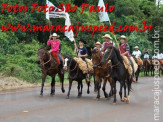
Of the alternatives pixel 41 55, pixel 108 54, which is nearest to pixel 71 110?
pixel 108 54

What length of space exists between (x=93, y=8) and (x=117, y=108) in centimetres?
2462

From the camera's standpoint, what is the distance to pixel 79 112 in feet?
34.0

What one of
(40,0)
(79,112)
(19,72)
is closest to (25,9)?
(40,0)

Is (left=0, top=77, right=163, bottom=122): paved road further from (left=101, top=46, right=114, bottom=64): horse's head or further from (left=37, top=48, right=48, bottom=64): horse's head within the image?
(left=101, top=46, right=114, bottom=64): horse's head

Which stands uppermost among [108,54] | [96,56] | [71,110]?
[108,54]

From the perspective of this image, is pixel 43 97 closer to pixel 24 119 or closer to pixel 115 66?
pixel 115 66

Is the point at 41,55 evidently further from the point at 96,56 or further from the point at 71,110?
the point at 71,110

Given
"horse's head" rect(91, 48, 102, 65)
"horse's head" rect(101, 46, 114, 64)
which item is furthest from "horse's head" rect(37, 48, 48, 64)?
"horse's head" rect(101, 46, 114, 64)

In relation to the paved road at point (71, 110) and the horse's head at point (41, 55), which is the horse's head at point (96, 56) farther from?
the horse's head at point (41, 55)

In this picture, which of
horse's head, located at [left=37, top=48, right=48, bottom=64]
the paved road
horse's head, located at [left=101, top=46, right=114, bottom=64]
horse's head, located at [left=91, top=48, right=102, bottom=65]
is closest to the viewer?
the paved road

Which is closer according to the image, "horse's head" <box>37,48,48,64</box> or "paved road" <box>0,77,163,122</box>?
"paved road" <box>0,77,163,122</box>

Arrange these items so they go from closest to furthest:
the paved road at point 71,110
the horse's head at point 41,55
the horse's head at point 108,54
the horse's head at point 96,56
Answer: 1. the paved road at point 71,110
2. the horse's head at point 108,54
3. the horse's head at point 96,56
4. the horse's head at point 41,55

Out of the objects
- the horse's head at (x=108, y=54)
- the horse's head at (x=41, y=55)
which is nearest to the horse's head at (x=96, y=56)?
the horse's head at (x=108, y=54)

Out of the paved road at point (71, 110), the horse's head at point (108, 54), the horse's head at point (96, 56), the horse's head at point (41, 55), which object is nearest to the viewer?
the paved road at point (71, 110)
